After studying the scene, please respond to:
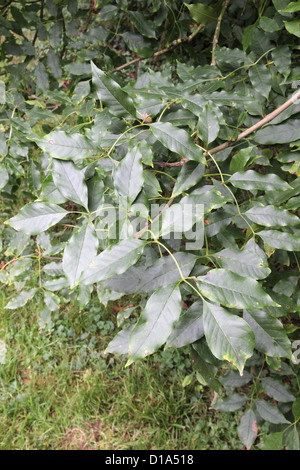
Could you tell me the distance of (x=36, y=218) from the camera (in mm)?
770

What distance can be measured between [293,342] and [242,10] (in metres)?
1.18

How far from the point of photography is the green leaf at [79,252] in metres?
0.69

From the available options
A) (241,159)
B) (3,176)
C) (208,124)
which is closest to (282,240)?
(241,159)

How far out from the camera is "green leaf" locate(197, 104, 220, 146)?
0.85 meters

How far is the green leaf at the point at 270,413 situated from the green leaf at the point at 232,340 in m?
0.91

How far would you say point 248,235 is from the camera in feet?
3.15

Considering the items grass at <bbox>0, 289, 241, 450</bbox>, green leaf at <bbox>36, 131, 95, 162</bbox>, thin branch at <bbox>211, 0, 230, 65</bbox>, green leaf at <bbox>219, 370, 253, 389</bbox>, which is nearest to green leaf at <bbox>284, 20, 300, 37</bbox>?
thin branch at <bbox>211, 0, 230, 65</bbox>

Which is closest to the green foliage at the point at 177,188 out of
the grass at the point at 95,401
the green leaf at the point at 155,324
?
the green leaf at the point at 155,324

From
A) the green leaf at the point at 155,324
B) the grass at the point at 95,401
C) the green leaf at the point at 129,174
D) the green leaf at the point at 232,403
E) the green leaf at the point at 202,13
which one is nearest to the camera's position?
the green leaf at the point at 155,324

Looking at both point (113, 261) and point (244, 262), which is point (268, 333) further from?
point (113, 261)

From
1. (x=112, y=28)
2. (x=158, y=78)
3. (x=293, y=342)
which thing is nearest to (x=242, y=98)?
(x=158, y=78)

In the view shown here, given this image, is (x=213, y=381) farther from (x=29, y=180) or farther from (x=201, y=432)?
(x=201, y=432)

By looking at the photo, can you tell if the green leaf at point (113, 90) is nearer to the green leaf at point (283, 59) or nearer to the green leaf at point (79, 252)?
the green leaf at point (79, 252)

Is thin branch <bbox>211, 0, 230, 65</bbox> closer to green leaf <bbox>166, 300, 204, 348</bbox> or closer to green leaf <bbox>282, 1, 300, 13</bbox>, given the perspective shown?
green leaf <bbox>282, 1, 300, 13</bbox>
